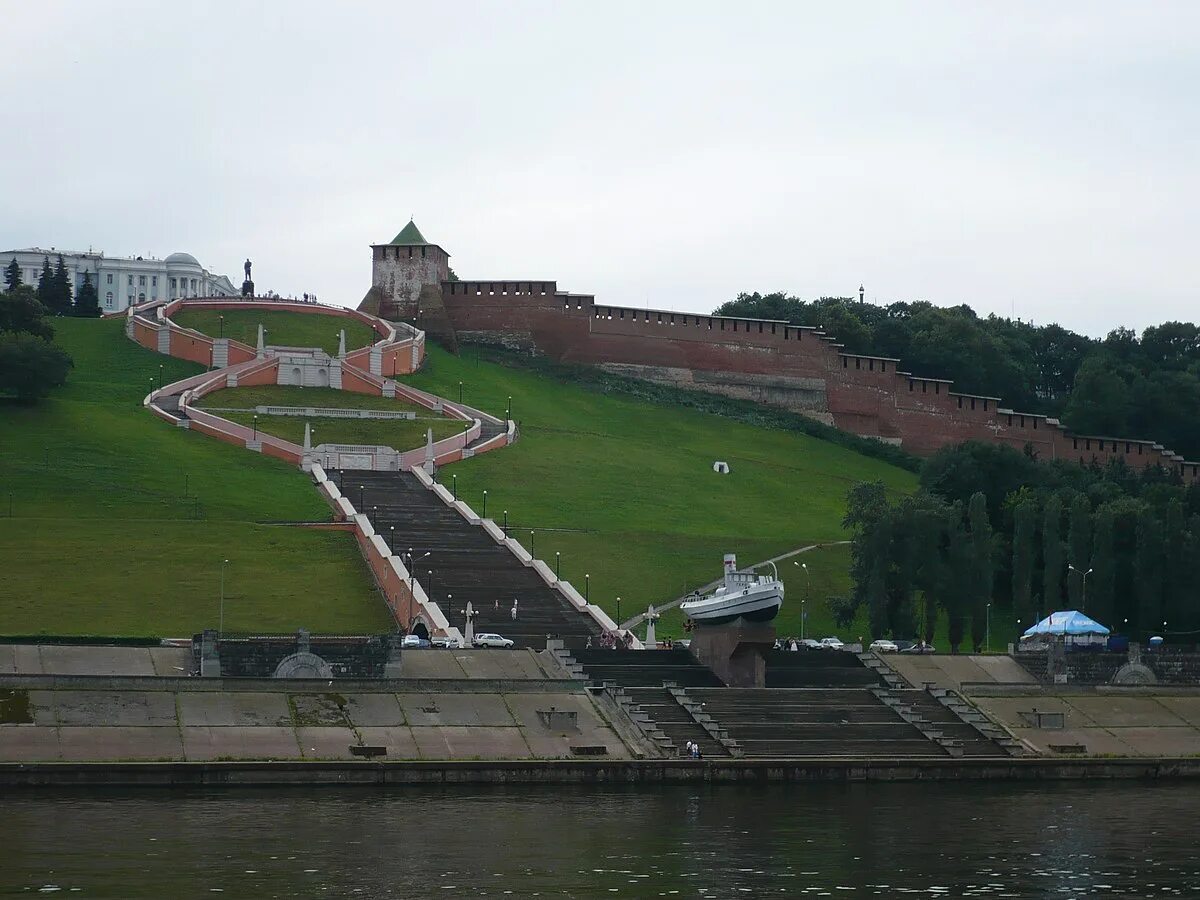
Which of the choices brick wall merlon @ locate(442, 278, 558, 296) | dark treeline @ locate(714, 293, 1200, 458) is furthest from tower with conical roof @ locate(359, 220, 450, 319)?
dark treeline @ locate(714, 293, 1200, 458)

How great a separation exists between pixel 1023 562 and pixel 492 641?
1948 cm

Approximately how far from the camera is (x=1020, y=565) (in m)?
61.7

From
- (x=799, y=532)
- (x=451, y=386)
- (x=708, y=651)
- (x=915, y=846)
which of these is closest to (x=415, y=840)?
(x=915, y=846)

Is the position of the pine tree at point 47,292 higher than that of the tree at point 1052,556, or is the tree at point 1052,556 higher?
the pine tree at point 47,292

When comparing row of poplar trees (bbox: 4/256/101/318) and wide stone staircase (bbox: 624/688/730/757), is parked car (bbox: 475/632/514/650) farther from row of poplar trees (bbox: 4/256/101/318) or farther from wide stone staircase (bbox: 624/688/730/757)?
row of poplar trees (bbox: 4/256/101/318)

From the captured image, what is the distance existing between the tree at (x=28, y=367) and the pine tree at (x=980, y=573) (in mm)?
37788

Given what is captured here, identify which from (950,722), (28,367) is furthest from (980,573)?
(28,367)

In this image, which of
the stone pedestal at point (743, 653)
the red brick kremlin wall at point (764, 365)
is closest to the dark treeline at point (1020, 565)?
the stone pedestal at point (743, 653)

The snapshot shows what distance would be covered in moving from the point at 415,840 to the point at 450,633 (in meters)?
20.3

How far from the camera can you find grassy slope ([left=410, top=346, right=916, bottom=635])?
62.8 metres

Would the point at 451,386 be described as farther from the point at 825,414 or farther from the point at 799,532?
the point at 799,532

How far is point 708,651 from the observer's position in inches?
1929

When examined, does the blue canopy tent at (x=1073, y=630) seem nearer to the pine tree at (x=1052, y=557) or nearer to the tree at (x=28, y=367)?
the pine tree at (x=1052, y=557)

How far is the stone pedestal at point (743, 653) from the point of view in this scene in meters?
47.7
